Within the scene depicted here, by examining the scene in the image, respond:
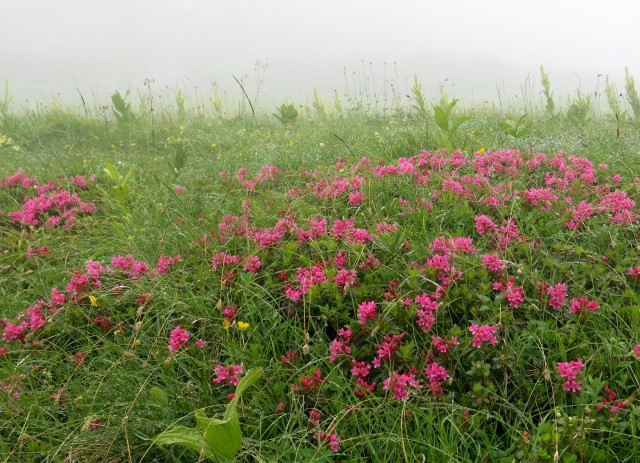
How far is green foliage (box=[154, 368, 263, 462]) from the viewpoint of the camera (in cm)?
202

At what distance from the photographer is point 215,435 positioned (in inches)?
80.1

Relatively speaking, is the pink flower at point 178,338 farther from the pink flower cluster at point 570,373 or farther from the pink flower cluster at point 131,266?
the pink flower cluster at point 570,373

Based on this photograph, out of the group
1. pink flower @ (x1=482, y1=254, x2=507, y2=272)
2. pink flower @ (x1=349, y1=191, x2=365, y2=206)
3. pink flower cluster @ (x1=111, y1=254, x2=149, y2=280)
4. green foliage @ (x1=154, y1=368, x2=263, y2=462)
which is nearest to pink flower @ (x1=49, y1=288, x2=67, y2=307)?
pink flower cluster @ (x1=111, y1=254, x2=149, y2=280)

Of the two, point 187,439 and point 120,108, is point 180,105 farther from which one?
point 187,439

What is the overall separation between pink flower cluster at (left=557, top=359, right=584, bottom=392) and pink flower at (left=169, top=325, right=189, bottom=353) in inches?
69.2

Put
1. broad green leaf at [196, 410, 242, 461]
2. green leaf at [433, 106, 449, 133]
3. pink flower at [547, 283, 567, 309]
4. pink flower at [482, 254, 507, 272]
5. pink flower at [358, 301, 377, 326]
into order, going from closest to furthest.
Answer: broad green leaf at [196, 410, 242, 461], pink flower at [358, 301, 377, 326], pink flower at [547, 283, 567, 309], pink flower at [482, 254, 507, 272], green leaf at [433, 106, 449, 133]

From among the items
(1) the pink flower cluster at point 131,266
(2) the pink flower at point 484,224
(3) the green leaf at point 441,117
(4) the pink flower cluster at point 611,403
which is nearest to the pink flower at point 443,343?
(4) the pink flower cluster at point 611,403

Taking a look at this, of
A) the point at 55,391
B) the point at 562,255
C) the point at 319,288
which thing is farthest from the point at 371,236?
the point at 55,391

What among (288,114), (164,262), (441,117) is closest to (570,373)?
(164,262)

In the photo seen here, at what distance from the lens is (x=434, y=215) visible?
11.8 ft

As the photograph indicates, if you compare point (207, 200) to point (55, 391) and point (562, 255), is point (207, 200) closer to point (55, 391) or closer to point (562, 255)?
point (55, 391)

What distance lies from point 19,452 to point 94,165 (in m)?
5.07

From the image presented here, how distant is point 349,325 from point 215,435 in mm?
872

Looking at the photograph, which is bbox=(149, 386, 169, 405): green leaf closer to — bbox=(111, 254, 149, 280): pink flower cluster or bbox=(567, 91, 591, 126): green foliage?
bbox=(111, 254, 149, 280): pink flower cluster
